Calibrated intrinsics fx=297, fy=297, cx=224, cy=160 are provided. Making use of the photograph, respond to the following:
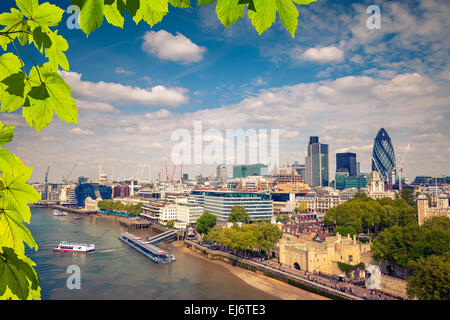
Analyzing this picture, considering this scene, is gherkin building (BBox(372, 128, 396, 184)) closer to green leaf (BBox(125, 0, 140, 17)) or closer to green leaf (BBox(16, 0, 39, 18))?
green leaf (BBox(125, 0, 140, 17))

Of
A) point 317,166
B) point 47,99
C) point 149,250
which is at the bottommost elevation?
point 149,250

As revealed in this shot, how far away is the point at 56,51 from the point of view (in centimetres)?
126

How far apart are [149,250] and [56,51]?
40.5 meters

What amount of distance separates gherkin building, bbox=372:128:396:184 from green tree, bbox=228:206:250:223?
12813 cm

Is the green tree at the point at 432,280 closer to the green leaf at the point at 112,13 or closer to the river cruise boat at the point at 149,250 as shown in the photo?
the green leaf at the point at 112,13

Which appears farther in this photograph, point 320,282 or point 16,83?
point 320,282

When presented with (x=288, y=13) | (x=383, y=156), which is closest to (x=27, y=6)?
(x=288, y=13)

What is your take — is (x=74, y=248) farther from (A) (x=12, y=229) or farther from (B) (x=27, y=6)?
(B) (x=27, y=6)

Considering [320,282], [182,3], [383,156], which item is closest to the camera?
[182,3]

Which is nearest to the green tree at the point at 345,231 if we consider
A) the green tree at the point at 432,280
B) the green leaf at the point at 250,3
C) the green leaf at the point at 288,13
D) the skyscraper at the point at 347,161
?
the green tree at the point at 432,280

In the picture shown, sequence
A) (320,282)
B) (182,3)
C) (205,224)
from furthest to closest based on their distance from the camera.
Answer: (205,224) < (320,282) < (182,3)
